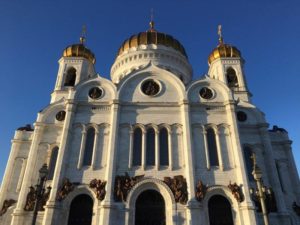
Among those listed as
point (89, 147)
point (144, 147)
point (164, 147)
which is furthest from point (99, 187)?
point (164, 147)

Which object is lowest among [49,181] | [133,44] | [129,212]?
[129,212]

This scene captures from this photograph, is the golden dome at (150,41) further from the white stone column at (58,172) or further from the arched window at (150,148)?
the arched window at (150,148)

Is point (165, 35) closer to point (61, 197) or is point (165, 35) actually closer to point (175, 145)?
point (175, 145)

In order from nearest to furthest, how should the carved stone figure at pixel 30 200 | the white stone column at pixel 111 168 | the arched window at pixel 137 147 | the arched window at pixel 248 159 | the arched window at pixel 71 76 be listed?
the white stone column at pixel 111 168 → the carved stone figure at pixel 30 200 → the arched window at pixel 137 147 → the arched window at pixel 248 159 → the arched window at pixel 71 76

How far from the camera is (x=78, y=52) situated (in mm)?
28844

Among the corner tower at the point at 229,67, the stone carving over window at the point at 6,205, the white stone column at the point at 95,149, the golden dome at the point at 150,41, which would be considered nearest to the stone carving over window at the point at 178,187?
the white stone column at the point at 95,149

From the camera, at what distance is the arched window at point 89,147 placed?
1973 cm

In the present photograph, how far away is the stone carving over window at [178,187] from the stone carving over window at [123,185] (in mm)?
1903

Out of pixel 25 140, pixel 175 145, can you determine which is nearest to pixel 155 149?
pixel 175 145

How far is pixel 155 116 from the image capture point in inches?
840

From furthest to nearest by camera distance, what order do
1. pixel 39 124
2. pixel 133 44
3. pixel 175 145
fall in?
pixel 133 44, pixel 39 124, pixel 175 145

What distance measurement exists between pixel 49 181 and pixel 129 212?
20.3ft

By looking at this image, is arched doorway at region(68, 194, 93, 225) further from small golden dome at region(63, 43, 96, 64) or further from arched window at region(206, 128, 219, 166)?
small golden dome at region(63, 43, 96, 64)

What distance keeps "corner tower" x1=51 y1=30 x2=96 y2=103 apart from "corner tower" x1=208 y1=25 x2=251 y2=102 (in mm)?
12648
